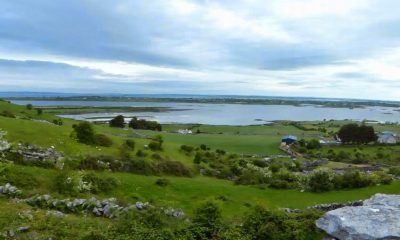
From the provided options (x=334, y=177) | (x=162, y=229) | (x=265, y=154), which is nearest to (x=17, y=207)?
(x=162, y=229)

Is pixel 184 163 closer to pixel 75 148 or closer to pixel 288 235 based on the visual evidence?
pixel 75 148

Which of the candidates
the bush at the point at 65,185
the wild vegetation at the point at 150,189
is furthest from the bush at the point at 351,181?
the bush at the point at 65,185

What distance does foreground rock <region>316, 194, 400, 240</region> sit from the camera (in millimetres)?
13969

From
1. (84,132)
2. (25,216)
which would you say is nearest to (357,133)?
(84,132)

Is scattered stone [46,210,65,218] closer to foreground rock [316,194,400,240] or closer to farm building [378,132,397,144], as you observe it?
foreground rock [316,194,400,240]

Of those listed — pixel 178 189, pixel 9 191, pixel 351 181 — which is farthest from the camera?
pixel 351 181

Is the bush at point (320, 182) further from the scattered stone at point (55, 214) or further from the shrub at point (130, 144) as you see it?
the scattered stone at point (55, 214)

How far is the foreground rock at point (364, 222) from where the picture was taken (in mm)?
13969

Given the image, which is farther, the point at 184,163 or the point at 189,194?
the point at 184,163

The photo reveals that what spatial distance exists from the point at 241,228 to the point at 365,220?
456 centimetres

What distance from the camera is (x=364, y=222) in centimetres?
1461

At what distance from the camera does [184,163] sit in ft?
114

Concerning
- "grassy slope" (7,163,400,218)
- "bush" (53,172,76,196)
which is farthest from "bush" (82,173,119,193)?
"bush" (53,172,76,196)

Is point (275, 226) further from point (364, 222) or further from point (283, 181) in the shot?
Result: point (283, 181)
